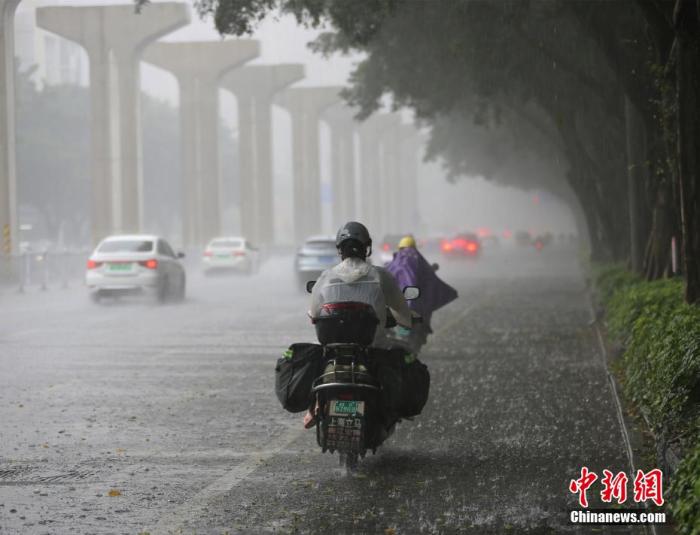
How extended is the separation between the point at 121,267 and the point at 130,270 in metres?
0.23

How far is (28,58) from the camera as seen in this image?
475ft

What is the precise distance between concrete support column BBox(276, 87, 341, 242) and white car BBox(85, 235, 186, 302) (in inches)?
2421

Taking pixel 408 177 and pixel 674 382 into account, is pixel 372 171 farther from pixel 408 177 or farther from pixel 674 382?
pixel 674 382

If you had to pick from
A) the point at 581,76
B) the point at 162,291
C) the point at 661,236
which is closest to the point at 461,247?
the point at 162,291

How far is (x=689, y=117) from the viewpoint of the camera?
13.2 meters

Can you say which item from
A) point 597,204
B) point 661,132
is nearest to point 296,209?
point 597,204

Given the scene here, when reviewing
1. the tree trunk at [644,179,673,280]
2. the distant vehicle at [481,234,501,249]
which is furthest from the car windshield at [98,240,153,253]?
the distant vehicle at [481,234,501,249]

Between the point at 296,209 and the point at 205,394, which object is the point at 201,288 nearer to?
the point at 205,394

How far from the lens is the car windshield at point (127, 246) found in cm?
3072

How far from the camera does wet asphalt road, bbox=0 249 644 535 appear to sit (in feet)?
23.5

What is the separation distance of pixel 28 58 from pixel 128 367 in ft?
444

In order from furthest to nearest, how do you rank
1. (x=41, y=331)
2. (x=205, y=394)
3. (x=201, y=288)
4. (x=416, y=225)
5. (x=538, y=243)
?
(x=416, y=225), (x=538, y=243), (x=201, y=288), (x=41, y=331), (x=205, y=394)

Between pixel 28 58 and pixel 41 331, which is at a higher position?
pixel 28 58

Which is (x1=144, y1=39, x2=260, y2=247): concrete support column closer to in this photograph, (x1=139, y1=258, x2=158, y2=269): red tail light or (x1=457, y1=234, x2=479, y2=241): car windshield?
(x1=457, y1=234, x2=479, y2=241): car windshield
